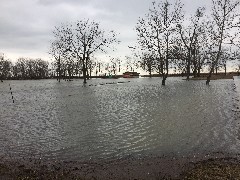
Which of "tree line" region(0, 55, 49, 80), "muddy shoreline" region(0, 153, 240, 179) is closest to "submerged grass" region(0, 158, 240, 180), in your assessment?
"muddy shoreline" region(0, 153, 240, 179)

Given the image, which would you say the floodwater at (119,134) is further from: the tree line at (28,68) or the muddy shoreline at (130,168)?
the tree line at (28,68)

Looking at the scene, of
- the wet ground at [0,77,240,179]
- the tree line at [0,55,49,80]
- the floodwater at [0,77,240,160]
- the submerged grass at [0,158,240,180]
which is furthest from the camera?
the tree line at [0,55,49,80]

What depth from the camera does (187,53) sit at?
76.9 metres

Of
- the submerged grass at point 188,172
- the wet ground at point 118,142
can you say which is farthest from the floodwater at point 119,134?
the submerged grass at point 188,172

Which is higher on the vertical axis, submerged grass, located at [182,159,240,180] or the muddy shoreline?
submerged grass, located at [182,159,240,180]

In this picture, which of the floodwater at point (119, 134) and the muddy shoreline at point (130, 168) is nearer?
the muddy shoreline at point (130, 168)

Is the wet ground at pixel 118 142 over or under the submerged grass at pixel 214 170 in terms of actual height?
under

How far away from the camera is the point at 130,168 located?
8672 mm

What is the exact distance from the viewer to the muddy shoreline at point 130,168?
8.01m

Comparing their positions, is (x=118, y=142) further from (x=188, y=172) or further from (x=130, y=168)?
(x=188, y=172)

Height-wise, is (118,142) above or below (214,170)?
below

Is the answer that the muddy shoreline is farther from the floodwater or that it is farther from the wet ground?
the floodwater

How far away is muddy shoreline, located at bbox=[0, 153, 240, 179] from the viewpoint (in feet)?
26.3

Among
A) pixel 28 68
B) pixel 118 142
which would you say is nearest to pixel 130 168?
pixel 118 142
